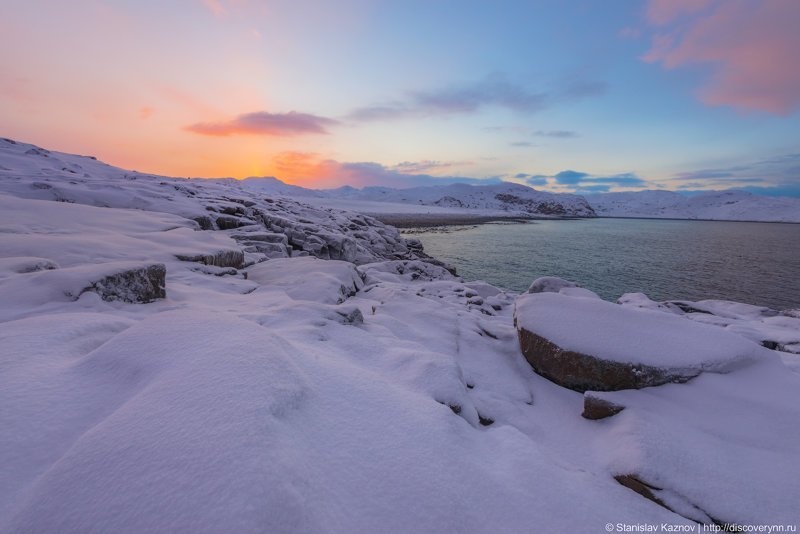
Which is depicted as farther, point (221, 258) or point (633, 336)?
point (221, 258)

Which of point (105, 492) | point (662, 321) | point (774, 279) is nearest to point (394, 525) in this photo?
point (105, 492)

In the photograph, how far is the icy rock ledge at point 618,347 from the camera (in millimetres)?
5690

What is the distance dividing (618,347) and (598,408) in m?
1.34

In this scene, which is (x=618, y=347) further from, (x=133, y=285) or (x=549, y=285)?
(x=133, y=285)

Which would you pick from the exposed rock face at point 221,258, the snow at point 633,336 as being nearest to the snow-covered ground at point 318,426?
the snow at point 633,336

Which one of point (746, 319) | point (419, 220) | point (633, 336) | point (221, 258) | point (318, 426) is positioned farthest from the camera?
point (419, 220)

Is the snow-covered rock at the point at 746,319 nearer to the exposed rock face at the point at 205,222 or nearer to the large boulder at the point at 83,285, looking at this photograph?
the large boulder at the point at 83,285

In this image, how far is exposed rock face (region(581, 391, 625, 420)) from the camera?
17.2ft

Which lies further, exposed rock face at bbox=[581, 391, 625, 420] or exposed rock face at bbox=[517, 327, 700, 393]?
exposed rock face at bbox=[517, 327, 700, 393]

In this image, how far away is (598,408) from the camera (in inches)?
209

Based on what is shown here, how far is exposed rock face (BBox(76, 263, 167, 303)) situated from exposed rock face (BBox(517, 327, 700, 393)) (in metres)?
7.23

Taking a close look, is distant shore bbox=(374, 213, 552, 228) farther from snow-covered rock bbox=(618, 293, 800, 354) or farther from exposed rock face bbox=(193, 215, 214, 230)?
snow-covered rock bbox=(618, 293, 800, 354)

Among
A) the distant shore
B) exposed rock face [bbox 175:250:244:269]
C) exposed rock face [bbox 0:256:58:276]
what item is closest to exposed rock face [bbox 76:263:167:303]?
exposed rock face [bbox 0:256:58:276]

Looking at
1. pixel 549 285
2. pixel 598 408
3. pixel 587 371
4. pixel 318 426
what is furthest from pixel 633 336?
pixel 549 285
